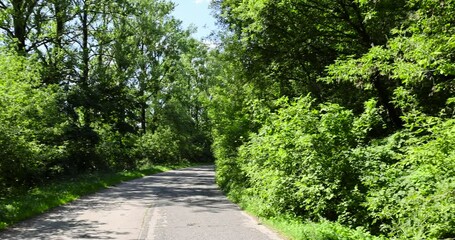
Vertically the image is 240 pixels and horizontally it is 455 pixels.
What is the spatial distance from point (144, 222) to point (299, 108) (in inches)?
206

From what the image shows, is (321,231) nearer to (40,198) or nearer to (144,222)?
(144,222)

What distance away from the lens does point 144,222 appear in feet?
35.8

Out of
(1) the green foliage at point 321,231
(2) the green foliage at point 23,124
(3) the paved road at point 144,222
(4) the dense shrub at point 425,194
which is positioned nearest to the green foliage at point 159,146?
(2) the green foliage at point 23,124

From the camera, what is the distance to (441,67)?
8203mm

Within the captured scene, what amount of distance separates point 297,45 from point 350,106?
3165 millimetres

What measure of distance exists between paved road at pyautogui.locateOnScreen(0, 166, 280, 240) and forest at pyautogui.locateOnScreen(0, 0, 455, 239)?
1.08 meters

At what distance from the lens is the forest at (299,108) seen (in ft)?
27.0

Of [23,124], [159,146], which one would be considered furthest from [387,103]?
[159,146]

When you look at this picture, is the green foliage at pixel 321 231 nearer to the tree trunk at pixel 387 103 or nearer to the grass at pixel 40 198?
the tree trunk at pixel 387 103

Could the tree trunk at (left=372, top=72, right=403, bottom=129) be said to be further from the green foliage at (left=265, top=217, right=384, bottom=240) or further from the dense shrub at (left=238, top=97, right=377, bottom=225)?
the green foliage at (left=265, top=217, right=384, bottom=240)

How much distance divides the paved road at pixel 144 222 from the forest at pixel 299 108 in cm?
108

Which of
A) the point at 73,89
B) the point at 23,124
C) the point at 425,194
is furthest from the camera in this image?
the point at 73,89

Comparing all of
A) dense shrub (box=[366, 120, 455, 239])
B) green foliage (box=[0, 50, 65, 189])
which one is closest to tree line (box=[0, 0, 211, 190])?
green foliage (box=[0, 50, 65, 189])

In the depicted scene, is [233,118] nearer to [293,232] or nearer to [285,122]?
[285,122]
